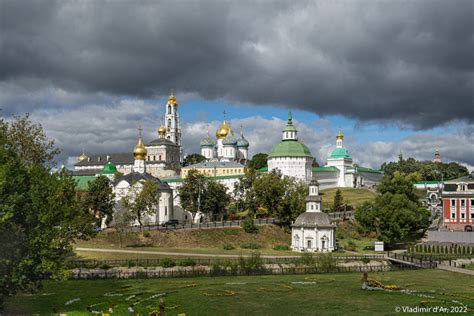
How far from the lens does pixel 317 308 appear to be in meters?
32.9

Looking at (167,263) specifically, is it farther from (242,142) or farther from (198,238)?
(242,142)

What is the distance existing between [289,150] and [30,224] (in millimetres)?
90473

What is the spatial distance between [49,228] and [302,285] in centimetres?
1848

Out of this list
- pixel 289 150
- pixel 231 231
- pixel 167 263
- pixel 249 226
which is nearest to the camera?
pixel 167 263

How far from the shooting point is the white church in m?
65.6

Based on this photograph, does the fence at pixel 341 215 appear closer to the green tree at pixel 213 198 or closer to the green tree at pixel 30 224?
the green tree at pixel 213 198

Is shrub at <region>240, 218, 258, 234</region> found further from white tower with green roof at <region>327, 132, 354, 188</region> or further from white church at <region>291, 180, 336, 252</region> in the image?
white tower with green roof at <region>327, 132, 354, 188</region>

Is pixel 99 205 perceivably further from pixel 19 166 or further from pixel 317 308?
pixel 317 308

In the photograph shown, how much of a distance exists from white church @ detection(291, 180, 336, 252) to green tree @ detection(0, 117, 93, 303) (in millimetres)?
33606

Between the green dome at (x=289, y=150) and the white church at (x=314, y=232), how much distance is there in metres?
51.9

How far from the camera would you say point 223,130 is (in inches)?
6624

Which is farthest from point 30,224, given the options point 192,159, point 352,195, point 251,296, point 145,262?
point 192,159

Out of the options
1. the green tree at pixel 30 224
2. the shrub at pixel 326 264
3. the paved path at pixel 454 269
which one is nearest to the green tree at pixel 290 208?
the shrub at pixel 326 264

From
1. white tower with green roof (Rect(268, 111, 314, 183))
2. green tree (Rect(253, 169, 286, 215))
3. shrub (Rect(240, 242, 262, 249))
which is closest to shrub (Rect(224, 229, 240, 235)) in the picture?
shrub (Rect(240, 242, 262, 249))
